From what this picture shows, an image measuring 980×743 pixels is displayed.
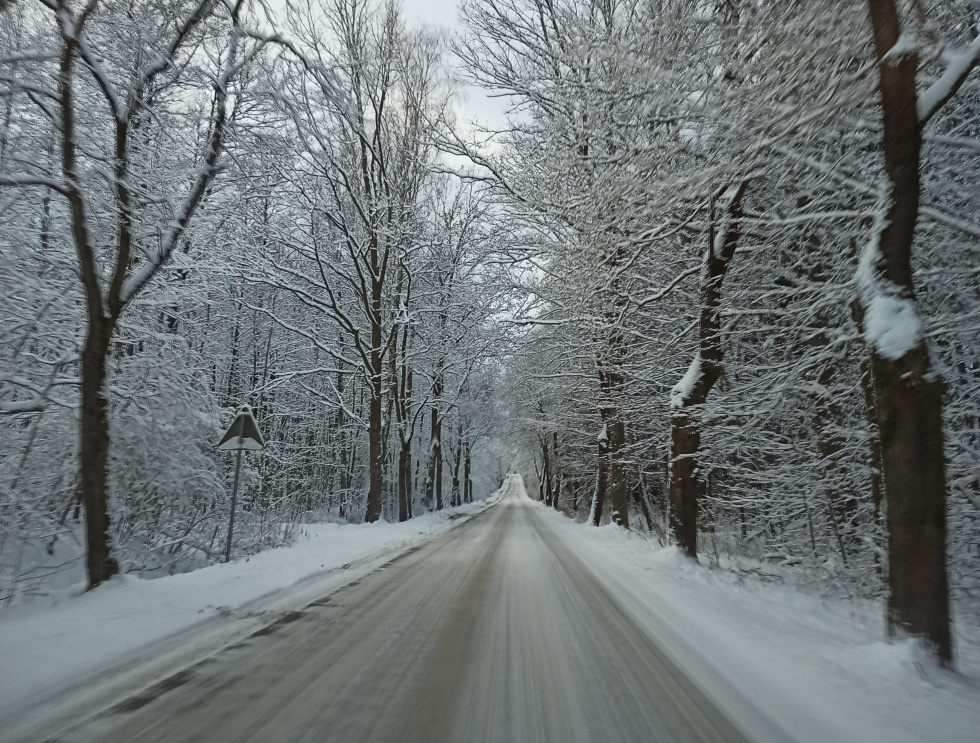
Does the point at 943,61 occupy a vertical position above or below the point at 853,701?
above

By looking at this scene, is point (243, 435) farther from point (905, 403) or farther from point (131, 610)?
point (905, 403)

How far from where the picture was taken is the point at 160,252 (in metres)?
7.32

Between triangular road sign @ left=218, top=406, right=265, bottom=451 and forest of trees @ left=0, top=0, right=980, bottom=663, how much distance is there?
204cm

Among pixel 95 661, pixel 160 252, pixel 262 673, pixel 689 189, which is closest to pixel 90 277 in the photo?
pixel 160 252

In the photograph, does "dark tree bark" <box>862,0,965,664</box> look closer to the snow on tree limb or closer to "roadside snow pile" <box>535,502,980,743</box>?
the snow on tree limb

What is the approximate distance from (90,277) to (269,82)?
12.5 feet

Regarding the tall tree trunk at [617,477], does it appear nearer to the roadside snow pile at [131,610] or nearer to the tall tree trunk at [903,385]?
the roadside snow pile at [131,610]

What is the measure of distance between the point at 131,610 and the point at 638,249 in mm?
8454

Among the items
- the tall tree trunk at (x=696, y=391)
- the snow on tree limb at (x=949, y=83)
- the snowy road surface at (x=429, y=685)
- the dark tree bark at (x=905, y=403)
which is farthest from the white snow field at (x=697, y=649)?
the snow on tree limb at (x=949, y=83)

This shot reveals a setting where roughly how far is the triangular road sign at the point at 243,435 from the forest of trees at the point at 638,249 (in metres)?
2.04

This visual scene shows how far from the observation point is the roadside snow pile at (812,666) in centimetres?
322

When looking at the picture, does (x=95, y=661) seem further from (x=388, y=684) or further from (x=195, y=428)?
(x=195, y=428)

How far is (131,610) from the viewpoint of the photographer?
17.7ft

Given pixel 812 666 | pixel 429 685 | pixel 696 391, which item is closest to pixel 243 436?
pixel 429 685
